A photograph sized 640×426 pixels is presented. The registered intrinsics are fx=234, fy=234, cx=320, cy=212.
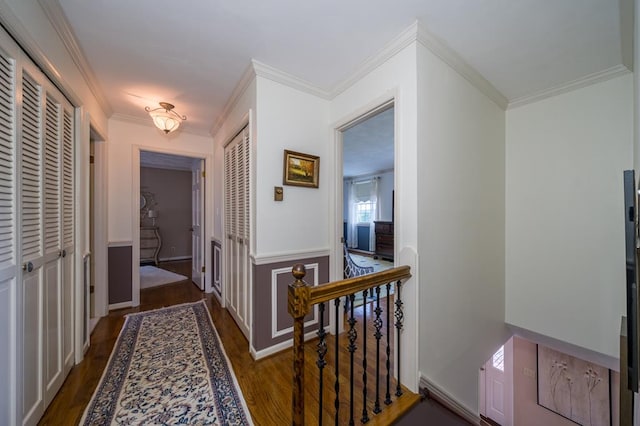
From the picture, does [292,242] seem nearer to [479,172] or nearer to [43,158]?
[43,158]

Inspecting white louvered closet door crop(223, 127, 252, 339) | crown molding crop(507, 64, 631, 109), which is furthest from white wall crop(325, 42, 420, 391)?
crown molding crop(507, 64, 631, 109)

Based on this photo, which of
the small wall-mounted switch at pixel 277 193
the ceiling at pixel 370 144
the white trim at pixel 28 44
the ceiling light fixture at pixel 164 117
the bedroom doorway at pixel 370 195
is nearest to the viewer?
the white trim at pixel 28 44

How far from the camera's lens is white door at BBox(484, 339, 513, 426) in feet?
13.1

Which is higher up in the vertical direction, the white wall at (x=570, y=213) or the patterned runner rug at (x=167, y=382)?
the white wall at (x=570, y=213)

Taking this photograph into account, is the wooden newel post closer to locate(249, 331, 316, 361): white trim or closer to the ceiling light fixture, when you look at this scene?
locate(249, 331, 316, 361): white trim

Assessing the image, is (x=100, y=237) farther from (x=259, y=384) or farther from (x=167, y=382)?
(x=259, y=384)

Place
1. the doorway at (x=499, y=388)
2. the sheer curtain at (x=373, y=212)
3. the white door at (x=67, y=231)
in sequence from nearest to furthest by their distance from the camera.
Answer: the white door at (x=67, y=231) < the doorway at (x=499, y=388) < the sheer curtain at (x=373, y=212)

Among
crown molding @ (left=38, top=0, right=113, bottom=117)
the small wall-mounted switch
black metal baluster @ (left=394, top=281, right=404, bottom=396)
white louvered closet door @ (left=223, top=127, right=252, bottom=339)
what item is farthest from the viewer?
white louvered closet door @ (left=223, top=127, right=252, bottom=339)

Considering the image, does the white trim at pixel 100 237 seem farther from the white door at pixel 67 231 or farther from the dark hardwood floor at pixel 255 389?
the white door at pixel 67 231

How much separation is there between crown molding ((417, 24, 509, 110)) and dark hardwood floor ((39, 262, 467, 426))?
2460 millimetres

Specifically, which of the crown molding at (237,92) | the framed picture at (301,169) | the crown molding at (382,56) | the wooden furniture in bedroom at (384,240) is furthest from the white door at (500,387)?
the crown molding at (237,92)

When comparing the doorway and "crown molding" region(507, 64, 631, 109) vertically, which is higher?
"crown molding" region(507, 64, 631, 109)

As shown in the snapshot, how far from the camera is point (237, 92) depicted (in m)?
2.39

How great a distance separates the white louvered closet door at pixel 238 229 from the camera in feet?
7.55
